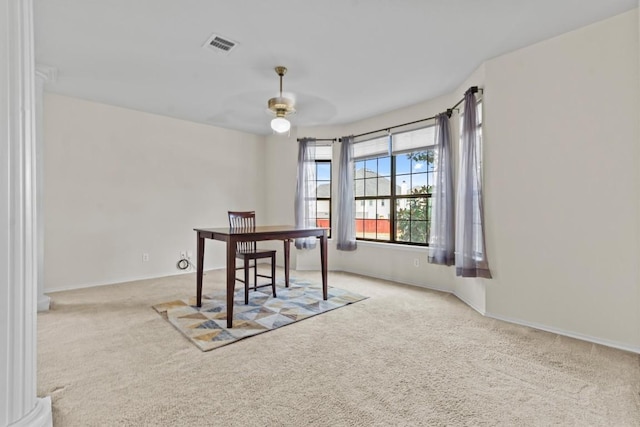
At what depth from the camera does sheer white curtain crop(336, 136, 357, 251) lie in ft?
15.5

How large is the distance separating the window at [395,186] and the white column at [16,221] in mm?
3833

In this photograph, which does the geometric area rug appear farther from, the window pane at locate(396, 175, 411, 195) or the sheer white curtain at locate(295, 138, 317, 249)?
the window pane at locate(396, 175, 411, 195)

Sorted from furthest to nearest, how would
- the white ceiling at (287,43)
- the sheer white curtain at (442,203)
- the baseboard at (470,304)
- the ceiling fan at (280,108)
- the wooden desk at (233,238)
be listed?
the sheer white curtain at (442,203), the ceiling fan at (280,108), the baseboard at (470,304), the wooden desk at (233,238), the white ceiling at (287,43)

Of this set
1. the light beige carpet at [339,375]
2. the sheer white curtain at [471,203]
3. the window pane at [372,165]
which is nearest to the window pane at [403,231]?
the window pane at [372,165]

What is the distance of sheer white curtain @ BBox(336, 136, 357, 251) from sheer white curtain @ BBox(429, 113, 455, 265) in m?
1.32

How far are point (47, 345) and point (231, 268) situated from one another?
1.42 meters

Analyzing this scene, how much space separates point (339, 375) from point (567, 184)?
2.35 metres

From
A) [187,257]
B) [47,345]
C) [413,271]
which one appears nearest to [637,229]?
[413,271]

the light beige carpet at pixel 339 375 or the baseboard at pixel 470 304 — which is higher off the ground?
the baseboard at pixel 470 304

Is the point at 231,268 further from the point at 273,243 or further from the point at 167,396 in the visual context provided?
the point at 273,243

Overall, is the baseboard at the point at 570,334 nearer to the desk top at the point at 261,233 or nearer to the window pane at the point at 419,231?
the window pane at the point at 419,231

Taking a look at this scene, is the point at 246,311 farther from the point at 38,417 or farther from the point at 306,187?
the point at 306,187

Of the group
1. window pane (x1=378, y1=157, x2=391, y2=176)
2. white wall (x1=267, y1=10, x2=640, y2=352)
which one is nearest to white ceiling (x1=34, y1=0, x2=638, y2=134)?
white wall (x1=267, y1=10, x2=640, y2=352)

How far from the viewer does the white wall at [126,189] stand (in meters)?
3.78
